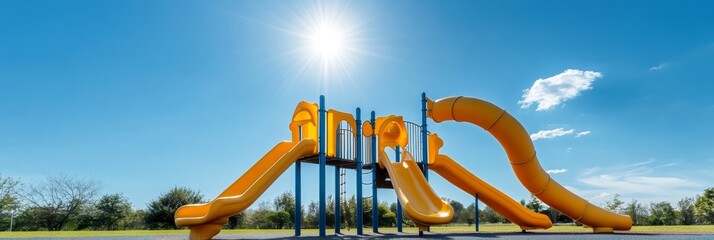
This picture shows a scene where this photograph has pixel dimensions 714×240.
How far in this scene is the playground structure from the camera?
14.6 metres

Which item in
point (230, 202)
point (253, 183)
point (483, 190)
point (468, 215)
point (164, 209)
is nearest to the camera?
point (230, 202)

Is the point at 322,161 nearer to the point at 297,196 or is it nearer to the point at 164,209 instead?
the point at 297,196

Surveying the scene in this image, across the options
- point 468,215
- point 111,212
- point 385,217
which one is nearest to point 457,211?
point 468,215

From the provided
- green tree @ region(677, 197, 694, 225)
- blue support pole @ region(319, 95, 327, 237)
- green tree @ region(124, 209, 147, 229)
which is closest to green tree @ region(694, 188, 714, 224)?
green tree @ region(677, 197, 694, 225)

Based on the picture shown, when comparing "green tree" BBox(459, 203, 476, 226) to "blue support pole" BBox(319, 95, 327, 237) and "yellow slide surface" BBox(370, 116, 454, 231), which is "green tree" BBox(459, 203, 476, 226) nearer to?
"yellow slide surface" BBox(370, 116, 454, 231)

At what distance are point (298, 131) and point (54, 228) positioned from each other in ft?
93.5

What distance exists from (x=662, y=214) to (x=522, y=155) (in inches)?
1638

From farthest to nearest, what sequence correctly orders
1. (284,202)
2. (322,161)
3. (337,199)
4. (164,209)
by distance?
(284,202) → (164,209) → (337,199) → (322,161)

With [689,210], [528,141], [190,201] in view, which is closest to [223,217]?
[528,141]

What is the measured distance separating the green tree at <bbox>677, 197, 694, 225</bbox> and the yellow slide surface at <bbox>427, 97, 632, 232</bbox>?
124 ft

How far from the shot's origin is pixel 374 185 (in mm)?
16547

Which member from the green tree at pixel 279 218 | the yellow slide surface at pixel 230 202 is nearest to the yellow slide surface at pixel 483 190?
the yellow slide surface at pixel 230 202

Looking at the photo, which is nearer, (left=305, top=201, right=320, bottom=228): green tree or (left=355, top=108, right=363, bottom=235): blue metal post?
(left=355, top=108, right=363, bottom=235): blue metal post

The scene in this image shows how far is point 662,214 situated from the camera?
4925 cm
